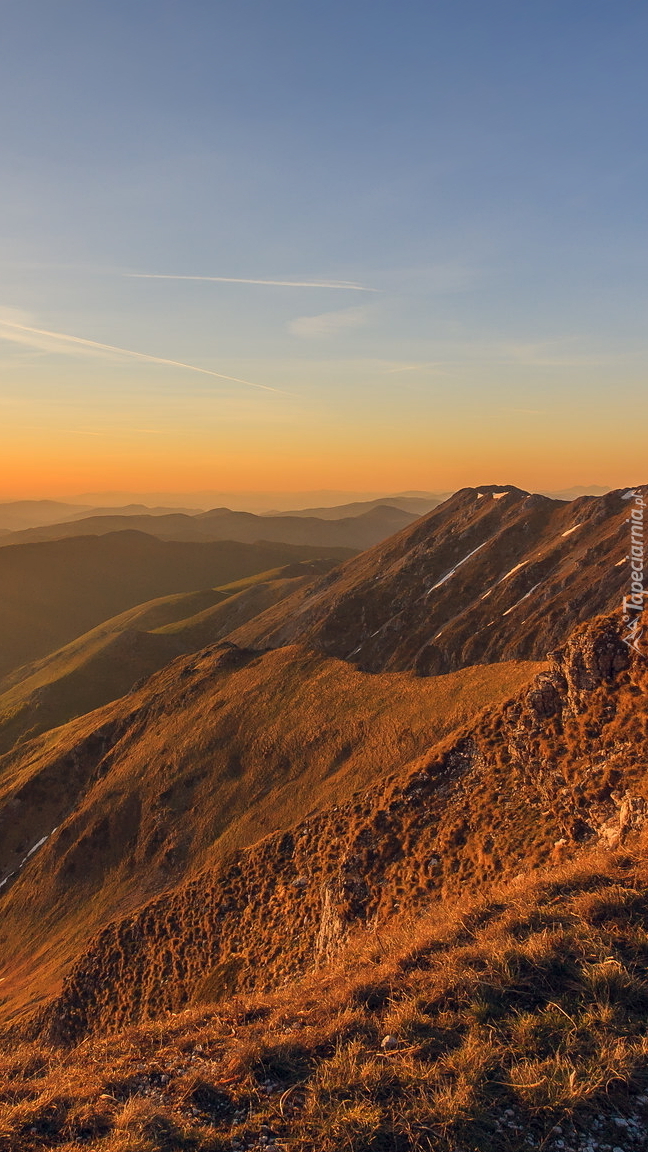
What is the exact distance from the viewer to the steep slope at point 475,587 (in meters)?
47.1

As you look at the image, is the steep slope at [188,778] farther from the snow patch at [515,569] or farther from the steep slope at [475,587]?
the snow patch at [515,569]

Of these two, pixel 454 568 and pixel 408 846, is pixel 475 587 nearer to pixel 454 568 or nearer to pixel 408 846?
pixel 454 568

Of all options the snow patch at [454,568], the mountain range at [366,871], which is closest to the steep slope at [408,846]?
the mountain range at [366,871]

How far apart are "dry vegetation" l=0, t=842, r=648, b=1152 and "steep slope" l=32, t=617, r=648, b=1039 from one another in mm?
10536

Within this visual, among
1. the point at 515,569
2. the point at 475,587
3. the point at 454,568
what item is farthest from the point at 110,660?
the point at 515,569

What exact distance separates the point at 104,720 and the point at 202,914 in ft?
139

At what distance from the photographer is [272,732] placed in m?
51.9

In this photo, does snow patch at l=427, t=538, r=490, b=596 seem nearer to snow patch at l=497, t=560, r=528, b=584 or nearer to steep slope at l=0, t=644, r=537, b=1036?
snow patch at l=497, t=560, r=528, b=584

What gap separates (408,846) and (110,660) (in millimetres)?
101213

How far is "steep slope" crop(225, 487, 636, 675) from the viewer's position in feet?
154

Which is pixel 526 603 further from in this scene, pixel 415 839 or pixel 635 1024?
pixel 635 1024

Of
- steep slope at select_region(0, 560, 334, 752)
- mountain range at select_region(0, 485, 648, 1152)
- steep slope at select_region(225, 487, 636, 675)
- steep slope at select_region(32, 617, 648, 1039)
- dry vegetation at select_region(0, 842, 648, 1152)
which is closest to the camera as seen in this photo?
dry vegetation at select_region(0, 842, 648, 1152)

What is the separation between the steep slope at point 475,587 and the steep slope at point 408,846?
1741cm

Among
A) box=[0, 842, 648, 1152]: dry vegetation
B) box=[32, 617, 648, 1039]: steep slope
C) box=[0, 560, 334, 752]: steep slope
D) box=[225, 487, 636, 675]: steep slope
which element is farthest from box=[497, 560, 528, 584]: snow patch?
box=[0, 560, 334, 752]: steep slope
